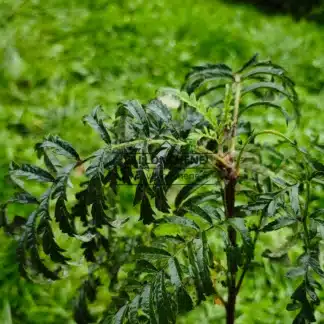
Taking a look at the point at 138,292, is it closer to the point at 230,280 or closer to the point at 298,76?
the point at 230,280

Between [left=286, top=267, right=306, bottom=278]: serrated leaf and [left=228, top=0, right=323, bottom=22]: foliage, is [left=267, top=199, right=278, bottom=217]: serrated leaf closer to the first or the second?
[left=286, top=267, right=306, bottom=278]: serrated leaf

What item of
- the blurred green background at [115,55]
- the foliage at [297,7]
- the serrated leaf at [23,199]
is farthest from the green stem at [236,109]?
the foliage at [297,7]

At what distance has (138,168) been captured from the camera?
1240 millimetres

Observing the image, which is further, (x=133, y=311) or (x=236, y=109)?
(x=236, y=109)

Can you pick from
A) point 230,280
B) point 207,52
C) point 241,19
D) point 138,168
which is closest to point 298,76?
point 207,52

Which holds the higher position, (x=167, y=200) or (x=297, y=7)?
(x=297, y=7)

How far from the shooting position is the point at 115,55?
11.9ft

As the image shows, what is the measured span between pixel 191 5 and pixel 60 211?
3.50m

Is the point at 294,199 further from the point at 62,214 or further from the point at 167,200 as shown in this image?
the point at 62,214

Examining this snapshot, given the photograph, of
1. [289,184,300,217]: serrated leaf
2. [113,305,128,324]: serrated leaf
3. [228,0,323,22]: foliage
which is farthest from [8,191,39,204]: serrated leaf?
[228,0,323,22]: foliage

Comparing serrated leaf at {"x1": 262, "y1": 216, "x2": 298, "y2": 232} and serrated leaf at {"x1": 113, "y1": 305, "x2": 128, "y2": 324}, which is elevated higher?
serrated leaf at {"x1": 262, "y1": 216, "x2": 298, "y2": 232}

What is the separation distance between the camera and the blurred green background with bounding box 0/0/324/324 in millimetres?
3020

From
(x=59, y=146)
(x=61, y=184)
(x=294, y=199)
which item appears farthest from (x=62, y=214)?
(x=294, y=199)

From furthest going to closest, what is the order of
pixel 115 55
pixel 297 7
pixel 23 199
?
1. pixel 297 7
2. pixel 115 55
3. pixel 23 199
